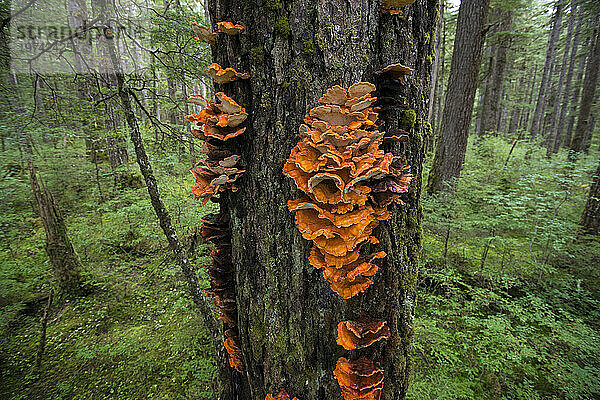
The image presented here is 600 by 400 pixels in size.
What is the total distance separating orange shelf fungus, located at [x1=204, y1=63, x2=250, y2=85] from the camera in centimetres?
128

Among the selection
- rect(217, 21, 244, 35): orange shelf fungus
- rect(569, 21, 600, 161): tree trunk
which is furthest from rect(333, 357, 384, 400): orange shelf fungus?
rect(569, 21, 600, 161): tree trunk

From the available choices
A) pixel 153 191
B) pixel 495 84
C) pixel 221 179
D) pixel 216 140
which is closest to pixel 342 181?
pixel 221 179

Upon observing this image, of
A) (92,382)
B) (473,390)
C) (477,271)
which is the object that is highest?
(477,271)

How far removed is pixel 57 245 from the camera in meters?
5.62

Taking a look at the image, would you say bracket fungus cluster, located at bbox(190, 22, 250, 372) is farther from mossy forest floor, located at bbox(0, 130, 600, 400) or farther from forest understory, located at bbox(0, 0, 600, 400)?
mossy forest floor, located at bbox(0, 130, 600, 400)

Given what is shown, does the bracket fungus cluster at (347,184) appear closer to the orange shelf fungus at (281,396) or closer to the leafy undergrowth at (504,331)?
the orange shelf fungus at (281,396)

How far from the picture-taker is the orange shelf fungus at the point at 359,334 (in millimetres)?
1260

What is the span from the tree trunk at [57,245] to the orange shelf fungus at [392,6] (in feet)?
22.9

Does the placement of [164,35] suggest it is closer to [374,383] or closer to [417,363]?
[374,383]

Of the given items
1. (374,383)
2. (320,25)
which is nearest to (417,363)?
(374,383)

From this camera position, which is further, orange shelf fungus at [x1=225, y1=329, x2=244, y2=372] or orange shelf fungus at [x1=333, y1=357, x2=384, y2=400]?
orange shelf fungus at [x1=225, y1=329, x2=244, y2=372]

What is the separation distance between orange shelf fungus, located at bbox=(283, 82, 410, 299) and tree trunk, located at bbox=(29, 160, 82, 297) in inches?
263

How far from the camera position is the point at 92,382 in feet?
12.8

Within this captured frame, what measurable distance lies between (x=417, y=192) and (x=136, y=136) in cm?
322
